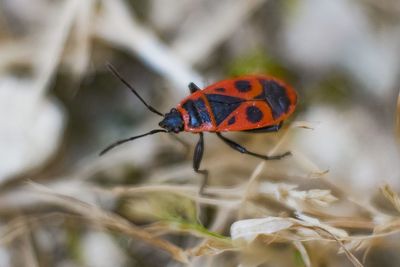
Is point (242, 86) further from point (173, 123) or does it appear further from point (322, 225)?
point (322, 225)

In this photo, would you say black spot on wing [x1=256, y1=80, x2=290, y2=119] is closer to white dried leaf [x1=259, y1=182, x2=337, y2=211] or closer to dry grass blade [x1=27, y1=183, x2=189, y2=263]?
white dried leaf [x1=259, y1=182, x2=337, y2=211]

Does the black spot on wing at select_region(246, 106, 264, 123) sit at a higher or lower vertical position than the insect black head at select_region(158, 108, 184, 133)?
higher

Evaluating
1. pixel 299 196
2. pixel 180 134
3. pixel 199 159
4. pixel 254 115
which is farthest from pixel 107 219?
pixel 299 196

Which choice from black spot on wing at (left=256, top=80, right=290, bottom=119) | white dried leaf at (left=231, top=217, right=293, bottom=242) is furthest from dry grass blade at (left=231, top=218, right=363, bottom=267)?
black spot on wing at (left=256, top=80, right=290, bottom=119)

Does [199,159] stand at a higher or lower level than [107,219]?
higher

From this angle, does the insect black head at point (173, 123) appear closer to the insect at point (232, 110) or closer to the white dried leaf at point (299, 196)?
the insect at point (232, 110)

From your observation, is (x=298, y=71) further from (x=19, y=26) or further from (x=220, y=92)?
(x=19, y=26)
